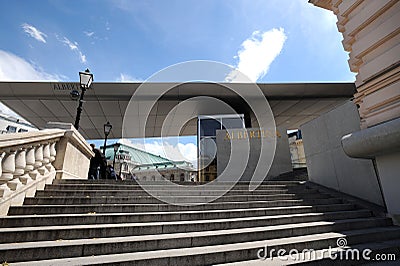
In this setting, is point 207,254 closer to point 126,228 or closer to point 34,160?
point 126,228

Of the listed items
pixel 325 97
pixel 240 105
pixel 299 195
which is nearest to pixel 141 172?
pixel 240 105

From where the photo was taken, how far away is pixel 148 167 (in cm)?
4653

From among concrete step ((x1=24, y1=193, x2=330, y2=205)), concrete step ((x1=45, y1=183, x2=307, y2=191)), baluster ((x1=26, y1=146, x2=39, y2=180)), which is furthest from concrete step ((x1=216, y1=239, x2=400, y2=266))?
baluster ((x1=26, y1=146, x2=39, y2=180))

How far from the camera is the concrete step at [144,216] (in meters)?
2.79

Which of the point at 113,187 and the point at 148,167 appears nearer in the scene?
the point at 113,187

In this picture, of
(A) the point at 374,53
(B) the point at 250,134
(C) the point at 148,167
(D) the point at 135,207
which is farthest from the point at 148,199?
(C) the point at 148,167

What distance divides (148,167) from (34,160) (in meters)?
44.6

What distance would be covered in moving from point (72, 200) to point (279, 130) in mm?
12257

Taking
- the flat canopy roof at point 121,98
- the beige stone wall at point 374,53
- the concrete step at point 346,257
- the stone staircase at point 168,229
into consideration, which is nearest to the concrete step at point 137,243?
the stone staircase at point 168,229

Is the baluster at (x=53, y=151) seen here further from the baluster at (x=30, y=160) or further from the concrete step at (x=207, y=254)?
the concrete step at (x=207, y=254)

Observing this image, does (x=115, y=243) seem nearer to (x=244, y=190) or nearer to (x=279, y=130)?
(x=244, y=190)

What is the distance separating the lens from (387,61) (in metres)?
3.98

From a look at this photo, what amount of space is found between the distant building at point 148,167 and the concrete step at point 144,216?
22.0m

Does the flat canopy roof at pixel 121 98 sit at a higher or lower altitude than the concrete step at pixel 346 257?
higher
